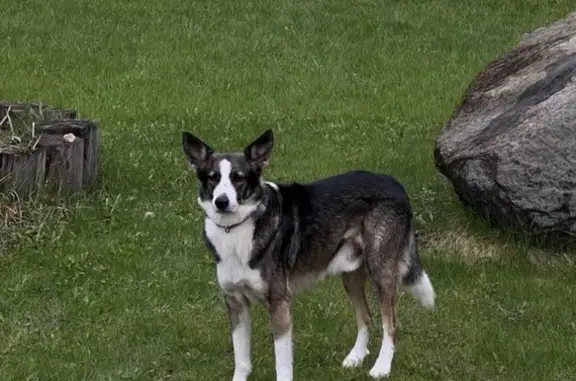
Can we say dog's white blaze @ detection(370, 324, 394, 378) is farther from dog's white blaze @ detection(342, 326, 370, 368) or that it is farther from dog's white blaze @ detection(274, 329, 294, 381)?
dog's white blaze @ detection(274, 329, 294, 381)

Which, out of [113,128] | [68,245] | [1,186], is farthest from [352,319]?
[113,128]

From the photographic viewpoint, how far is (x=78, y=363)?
268 inches

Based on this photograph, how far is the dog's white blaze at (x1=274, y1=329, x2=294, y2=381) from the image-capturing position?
6.19m

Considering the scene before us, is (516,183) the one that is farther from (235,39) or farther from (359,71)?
(235,39)

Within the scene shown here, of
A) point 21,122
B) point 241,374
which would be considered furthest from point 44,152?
point 241,374

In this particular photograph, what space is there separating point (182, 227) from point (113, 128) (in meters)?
3.30

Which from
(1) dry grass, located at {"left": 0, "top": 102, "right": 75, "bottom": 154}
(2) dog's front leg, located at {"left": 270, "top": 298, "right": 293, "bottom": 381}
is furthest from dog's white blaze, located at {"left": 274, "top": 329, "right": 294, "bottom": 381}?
(1) dry grass, located at {"left": 0, "top": 102, "right": 75, "bottom": 154}

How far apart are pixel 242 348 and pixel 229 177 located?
3.55 ft

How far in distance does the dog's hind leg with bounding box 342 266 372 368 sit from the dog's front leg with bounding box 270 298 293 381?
685 mm

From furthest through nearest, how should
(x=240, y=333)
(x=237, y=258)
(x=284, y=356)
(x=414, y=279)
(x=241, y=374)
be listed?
(x=414, y=279), (x=241, y=374), (x=240, y=333), (x=284, y=356), (x=237, y=258)

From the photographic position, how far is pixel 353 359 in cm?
683

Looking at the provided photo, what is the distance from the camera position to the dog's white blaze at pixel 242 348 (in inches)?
249

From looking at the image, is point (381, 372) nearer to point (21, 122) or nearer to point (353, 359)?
point (353, 359)

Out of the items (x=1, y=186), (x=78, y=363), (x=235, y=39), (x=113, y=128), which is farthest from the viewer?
(x=235, y=39)
